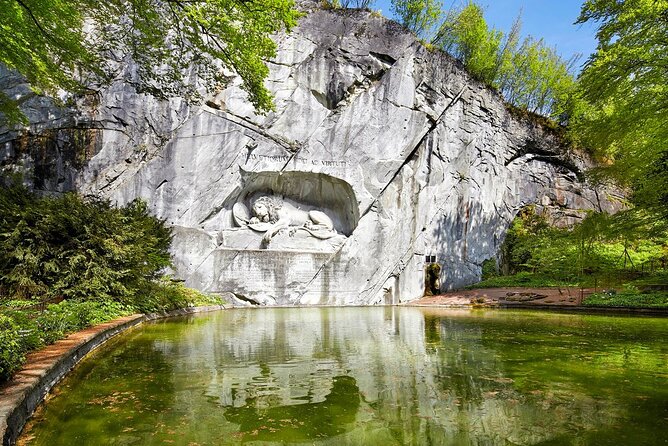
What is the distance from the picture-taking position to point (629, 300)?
38.8ft

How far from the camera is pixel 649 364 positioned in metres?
4.97

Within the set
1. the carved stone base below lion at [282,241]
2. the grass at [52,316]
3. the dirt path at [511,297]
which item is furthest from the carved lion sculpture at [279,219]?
the grass at [52,316]

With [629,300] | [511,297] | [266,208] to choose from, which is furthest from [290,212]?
[629,300]

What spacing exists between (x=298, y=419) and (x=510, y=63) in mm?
25616

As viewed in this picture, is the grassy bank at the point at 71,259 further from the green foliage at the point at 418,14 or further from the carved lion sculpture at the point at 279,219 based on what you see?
the green foliage at the point at 418,14

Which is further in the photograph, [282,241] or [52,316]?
[282,241]

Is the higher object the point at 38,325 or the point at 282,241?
the point at 282,241

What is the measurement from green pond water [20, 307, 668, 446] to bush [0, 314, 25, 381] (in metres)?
0.42

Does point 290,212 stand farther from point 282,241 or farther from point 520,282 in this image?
point 520,282

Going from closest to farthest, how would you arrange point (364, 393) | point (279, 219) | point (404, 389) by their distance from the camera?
point (364, 393)
point (404, 389)
point (279, 219)

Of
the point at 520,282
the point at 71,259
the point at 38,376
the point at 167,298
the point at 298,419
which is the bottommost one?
the point at 298,419

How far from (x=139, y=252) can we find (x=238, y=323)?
285cm

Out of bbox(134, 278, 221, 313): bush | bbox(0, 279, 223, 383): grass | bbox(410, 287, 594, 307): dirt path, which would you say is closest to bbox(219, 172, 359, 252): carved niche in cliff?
bbox(134, 278, 221, 313): bush

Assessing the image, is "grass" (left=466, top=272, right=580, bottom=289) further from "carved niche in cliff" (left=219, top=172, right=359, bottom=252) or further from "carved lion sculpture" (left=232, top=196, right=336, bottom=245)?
"carved lion sculpture" (left=232, top=196, right=336, bottom=245)
